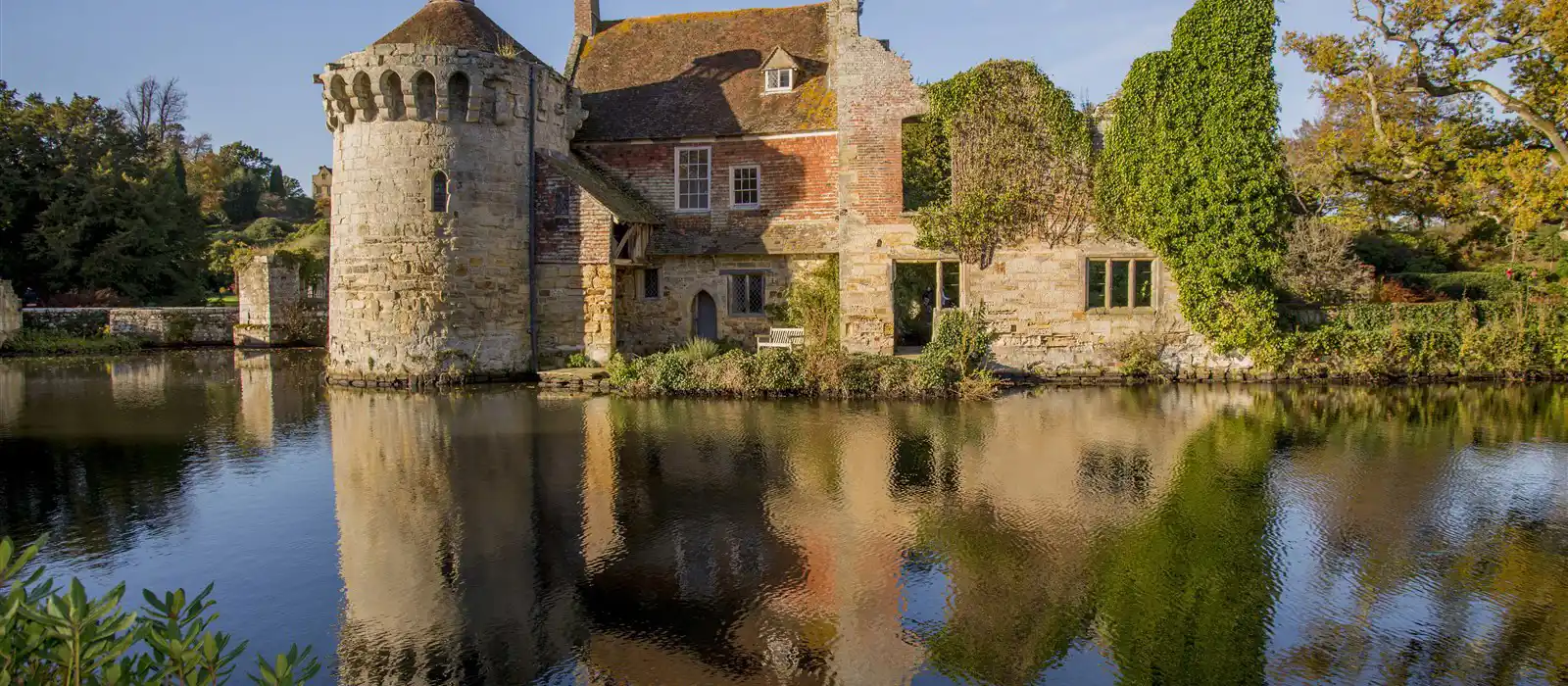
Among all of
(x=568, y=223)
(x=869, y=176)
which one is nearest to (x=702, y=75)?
(x=869, y=176)

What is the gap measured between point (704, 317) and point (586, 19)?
31.4 feet

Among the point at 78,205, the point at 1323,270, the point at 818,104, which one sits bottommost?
the point at 1323,270

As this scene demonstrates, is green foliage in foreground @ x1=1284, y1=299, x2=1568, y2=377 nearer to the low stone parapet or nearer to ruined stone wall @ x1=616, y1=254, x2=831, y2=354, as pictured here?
ruined stone wall @ x1=616, y1=254, x2=831, y2=354

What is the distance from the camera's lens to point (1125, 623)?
22.7 ft

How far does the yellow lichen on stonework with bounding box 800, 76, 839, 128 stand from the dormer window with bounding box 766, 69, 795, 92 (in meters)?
0.32

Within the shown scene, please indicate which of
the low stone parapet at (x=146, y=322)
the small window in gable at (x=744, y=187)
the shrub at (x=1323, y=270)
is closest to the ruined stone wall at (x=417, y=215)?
the small window in gable at (x=744, y=187)

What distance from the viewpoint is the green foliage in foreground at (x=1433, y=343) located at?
19.8 meters

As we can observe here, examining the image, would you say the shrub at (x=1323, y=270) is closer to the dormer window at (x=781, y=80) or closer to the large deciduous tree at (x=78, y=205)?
the dormer window at (x=781, y=80)

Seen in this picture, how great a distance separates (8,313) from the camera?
2802 centimetres

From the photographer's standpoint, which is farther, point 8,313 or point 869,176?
point 8,313

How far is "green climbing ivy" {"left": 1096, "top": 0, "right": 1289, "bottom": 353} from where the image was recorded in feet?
64.4

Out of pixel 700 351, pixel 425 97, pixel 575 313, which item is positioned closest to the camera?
pixel 425 97

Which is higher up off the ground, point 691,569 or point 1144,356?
point 1144,356

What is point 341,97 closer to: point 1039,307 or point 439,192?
point 439,192
